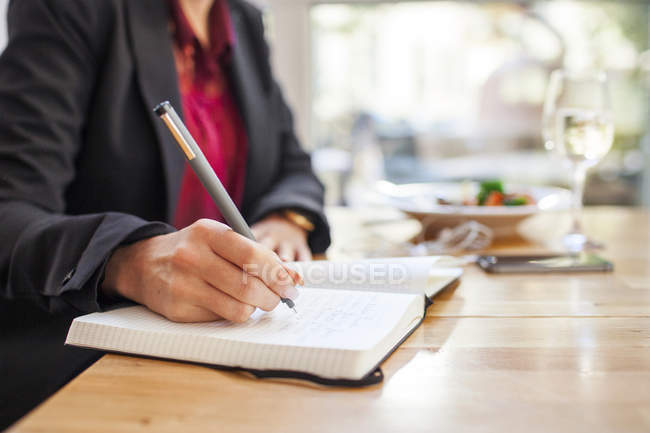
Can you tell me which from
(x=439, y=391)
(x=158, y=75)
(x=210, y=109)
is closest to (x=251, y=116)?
(x=210, y=109)

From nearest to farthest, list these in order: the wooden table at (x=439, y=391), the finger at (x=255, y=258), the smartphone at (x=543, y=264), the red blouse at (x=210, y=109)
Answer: the wooden table at (x=439, y=391) < the finger at (x=255, y=258) < the smartphone at (x=543, y=264) < the red blouse at (x=210, y=109)

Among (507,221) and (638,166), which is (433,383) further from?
(638,166)

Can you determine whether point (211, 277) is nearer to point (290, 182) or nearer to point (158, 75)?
point (158, 75)

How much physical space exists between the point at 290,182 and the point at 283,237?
245mm

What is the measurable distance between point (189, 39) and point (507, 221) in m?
0.66

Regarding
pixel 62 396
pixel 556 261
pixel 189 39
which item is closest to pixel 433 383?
pixel 62 396

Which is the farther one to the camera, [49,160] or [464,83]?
[464,83]

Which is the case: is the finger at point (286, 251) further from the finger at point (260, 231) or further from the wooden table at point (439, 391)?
the wooden table at point (439, 391)

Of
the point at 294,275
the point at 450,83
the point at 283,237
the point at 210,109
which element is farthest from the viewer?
the point at 450,83

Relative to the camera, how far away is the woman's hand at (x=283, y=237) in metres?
0.89

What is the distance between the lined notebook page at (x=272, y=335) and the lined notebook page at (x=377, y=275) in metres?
0.06

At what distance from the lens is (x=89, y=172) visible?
0.93 meters

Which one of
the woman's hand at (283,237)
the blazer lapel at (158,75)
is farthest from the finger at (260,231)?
the blazer lapel at (158,75)

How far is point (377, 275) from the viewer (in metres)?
0.69
